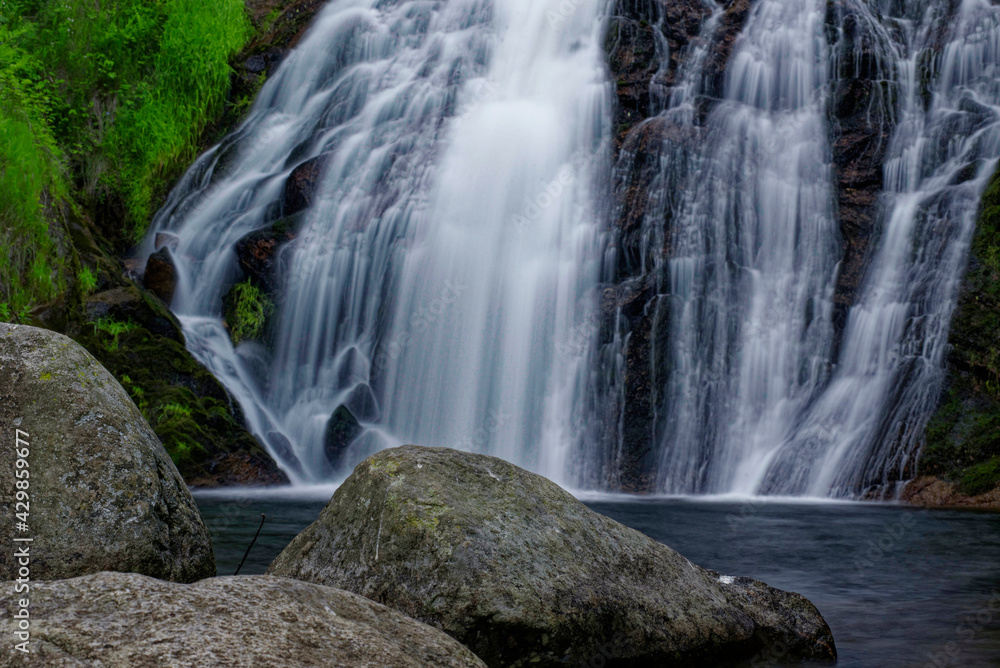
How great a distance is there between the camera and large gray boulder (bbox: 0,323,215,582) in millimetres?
3303

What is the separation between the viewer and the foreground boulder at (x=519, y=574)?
338cm

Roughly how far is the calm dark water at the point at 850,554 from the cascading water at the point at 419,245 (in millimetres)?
2583

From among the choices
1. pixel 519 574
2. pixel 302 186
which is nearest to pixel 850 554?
pixel 519 574

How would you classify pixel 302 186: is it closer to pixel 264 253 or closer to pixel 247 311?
pixel 264 253

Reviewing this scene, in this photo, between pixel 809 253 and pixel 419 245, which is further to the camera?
pixel 419 245

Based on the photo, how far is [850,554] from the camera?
22.7 feet

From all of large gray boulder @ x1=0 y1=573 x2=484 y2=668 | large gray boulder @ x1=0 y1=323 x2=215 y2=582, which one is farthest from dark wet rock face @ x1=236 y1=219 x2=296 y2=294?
large gray boulder @ x1=0 y1=573 x2=484 y2=668

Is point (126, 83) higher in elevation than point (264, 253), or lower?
higher

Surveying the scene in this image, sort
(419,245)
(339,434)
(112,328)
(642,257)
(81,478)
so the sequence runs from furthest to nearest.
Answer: (419,245)
(642,257)
(339,434)
(112,328)
(81,478)

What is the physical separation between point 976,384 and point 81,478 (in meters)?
11.2

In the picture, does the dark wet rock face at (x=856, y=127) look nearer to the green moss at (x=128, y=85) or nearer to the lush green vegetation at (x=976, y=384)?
the lush green vegetation at (x=976, y=384)

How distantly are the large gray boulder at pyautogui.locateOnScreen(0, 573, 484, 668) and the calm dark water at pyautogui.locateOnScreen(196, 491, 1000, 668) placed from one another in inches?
107

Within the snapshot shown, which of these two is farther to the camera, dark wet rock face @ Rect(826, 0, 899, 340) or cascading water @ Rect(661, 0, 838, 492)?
dark wet rock face @ Rect(826, 0, 899, 340)

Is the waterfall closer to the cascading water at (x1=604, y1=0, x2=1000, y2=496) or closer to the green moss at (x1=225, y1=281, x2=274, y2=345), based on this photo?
the cascading water at (x1=604, y1=0, x2=1000, y2=496)
